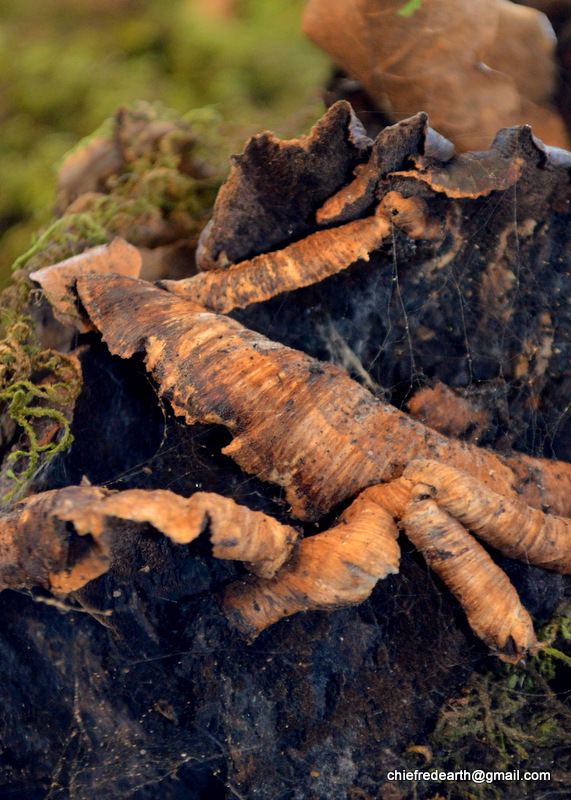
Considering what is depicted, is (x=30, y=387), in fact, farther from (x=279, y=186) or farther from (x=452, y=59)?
(x=452, y=59)

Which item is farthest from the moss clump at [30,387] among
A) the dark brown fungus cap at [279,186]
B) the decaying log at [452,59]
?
the decaying log at [452,59]

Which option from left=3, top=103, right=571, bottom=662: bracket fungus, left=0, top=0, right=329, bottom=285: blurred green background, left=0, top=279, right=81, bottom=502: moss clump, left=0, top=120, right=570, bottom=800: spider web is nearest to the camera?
left=3, top=103, right=571, bottom=662: bracket fungus

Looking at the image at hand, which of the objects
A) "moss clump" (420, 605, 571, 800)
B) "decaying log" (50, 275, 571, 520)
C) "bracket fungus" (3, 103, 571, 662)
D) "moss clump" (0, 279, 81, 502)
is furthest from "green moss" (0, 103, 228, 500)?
"moss clump" (420, 605, 571, 800)

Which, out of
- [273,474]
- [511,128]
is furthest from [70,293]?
[511,128]

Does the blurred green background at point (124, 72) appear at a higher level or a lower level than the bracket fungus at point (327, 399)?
higher

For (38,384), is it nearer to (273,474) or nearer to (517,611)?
(273,474)

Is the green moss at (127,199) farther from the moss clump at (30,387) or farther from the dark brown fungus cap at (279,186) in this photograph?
the dark brown fungus cap at (279,186)

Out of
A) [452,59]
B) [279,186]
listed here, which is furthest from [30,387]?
[452,59]

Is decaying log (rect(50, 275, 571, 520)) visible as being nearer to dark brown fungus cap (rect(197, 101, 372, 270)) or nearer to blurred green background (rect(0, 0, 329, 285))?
dark brown fungus cap (rect(197, 101, 372, 270))
